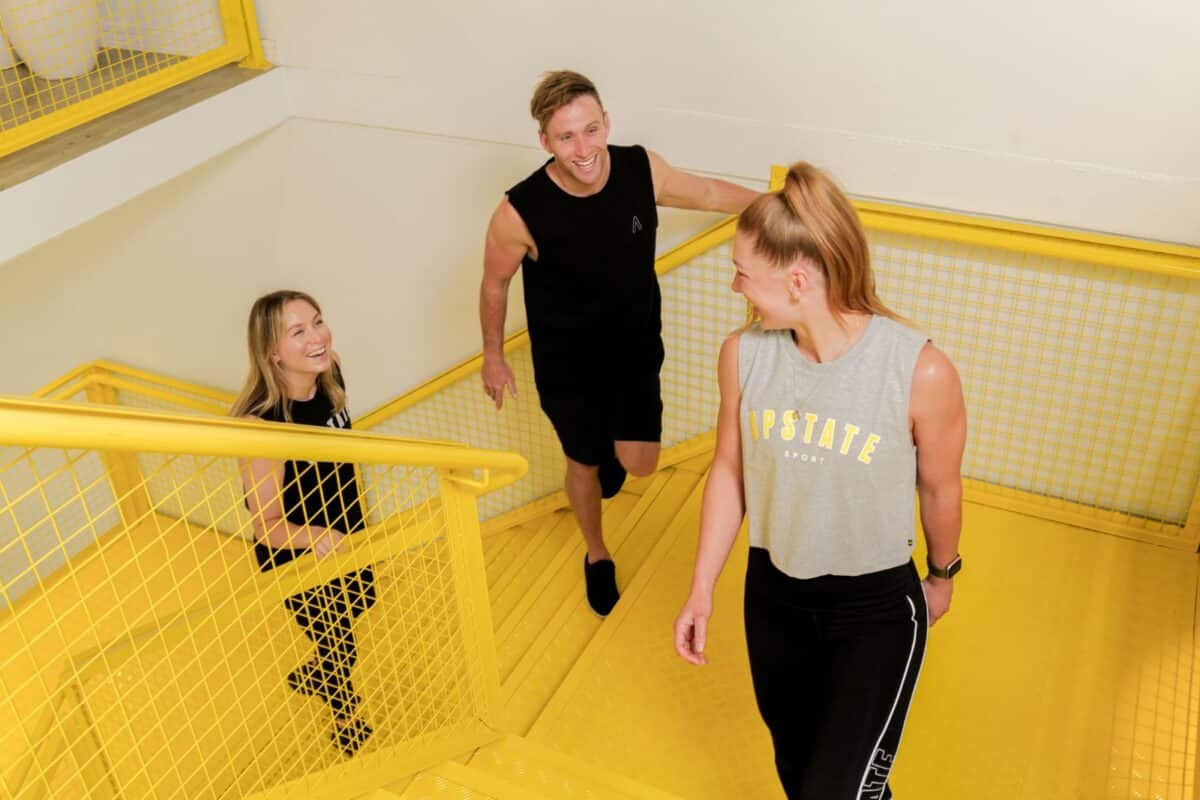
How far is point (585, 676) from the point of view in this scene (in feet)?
10.3

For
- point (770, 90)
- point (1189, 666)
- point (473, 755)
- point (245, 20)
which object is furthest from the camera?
point (245, 20)

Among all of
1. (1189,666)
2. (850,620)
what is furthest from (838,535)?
(1189,666)

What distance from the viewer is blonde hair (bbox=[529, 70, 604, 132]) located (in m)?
2.93

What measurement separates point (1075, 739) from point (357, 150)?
3.49 meters

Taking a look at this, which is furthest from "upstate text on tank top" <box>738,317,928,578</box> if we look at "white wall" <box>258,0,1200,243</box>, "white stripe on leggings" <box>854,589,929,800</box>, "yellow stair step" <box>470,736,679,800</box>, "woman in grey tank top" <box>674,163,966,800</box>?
"white wall" <box>258,0,1200,243</box>

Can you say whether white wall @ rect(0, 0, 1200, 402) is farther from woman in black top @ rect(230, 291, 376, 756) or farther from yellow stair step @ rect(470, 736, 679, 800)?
yellow stair step @ rect(470, 736, 679, 800)

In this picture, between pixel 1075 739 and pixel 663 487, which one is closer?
pixel 1075 739

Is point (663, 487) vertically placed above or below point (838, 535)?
below

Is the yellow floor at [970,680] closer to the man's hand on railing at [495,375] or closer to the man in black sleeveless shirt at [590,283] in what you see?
the man in black sleeveless shirt at [590,283]

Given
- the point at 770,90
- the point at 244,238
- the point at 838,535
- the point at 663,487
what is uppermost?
the point at 770,90

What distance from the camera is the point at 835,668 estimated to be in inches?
85.6

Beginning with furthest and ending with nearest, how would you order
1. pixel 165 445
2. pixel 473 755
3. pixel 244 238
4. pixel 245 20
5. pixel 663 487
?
pixel 244 238 → pixel 245 20 → pixel 663 487 → pixel 473 755 → pixel 165 445

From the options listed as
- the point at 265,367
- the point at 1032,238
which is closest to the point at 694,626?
the point at 265,367

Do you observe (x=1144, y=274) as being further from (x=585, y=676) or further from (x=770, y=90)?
(x=585, y=676)
